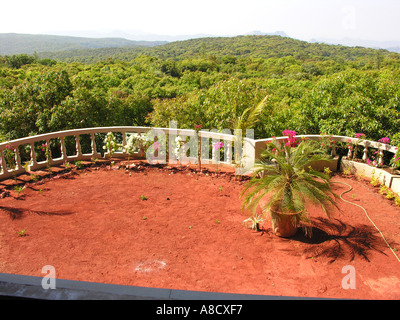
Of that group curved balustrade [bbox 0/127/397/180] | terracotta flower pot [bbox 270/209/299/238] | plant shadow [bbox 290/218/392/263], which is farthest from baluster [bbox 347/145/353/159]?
terracotta flower pot [bbox 270/209/299/238]

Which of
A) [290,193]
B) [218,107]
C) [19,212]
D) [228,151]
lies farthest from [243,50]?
[290,193]

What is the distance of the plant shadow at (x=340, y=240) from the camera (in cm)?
498

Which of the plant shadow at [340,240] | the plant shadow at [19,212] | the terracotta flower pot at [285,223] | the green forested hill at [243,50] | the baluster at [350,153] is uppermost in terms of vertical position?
the green forested hill at [243,50]

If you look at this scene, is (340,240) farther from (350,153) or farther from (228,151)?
(228,151)

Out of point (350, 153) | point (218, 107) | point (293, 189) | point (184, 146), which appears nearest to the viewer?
point (293, 189)

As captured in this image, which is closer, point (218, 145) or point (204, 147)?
point (218, 145)

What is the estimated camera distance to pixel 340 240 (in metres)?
5.31

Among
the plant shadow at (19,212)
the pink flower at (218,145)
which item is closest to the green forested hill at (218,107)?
the pink flower at (218,145)

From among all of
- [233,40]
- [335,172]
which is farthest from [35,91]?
[233,40]

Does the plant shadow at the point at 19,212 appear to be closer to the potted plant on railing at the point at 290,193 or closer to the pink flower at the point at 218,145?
the potted plant on railing at the point at 290,193

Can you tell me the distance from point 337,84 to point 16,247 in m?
8.96

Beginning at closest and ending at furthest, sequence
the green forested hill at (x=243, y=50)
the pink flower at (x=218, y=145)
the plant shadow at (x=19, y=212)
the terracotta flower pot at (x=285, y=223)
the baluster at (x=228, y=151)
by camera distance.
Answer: the terracotta flower pot at (x=285, y=223), the plant shadow at (x=19, y=212), the pink flower at (x=218, y=145), the baluster at (x=228, y=151), the green forested hill at (x=243, y=50)

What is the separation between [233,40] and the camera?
130250mm

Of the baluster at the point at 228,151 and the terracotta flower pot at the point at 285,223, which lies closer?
the terracotta flower pot at the point at 285,223
